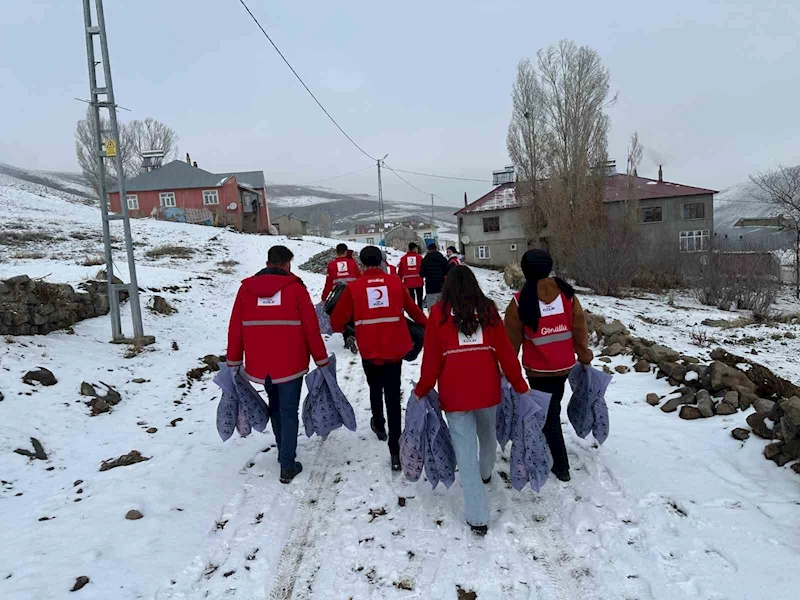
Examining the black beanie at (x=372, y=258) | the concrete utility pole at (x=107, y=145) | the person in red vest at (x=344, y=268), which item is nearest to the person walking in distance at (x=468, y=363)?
the black beanie at (x=372, y=258)

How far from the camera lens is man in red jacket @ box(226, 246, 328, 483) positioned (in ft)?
13.0

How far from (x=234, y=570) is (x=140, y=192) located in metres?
48.6

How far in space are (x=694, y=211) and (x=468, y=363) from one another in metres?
39.1

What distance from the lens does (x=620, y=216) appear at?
1156 inches

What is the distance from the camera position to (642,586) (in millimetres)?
2822

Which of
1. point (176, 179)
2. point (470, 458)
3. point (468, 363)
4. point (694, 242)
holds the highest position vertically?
point (176, 179)

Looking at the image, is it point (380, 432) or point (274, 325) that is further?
point (380, 432)

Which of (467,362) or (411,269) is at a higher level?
(411,269)

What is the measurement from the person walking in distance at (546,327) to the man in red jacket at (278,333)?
5.17 ft

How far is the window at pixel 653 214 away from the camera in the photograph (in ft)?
119

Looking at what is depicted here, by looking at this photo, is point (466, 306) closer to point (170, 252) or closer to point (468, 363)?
point (468, 363)

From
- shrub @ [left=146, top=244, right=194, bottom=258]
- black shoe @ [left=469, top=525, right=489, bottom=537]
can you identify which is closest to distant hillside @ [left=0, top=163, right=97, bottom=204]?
shrub @ [left=146, top=244, right=194, bottom=258]

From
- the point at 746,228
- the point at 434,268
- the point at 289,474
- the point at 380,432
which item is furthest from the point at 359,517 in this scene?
the point at 746,228

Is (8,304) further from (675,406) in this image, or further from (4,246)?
(4,246)
